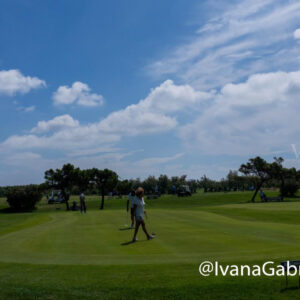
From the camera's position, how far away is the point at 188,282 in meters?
8.42

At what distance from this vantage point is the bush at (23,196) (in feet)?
253

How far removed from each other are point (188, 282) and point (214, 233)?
8033mm

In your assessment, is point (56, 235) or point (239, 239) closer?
point (239, 239)

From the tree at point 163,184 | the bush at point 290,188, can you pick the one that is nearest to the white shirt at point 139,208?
the bush at point 290,188

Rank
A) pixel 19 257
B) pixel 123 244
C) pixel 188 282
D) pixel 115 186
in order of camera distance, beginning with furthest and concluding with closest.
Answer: pixel 115 186 < pixel 123 244 < pixel 19 257 < pixel 188 282

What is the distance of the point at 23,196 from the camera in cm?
7744

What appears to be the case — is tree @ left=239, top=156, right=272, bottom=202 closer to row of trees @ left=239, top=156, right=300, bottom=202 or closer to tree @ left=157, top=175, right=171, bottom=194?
row of trees @ left=239, top=156, right=300, bottom=202

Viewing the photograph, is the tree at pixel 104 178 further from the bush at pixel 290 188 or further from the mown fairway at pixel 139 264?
the mown fairway at pixel 139 264

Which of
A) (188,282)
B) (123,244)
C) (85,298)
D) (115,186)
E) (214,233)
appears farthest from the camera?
(115,186)

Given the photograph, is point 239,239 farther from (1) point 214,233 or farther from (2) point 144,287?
(2) point 144,287

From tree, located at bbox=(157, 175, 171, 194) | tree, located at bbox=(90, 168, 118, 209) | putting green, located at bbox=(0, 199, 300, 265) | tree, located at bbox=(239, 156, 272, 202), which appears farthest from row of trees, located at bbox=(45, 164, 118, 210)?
tree, located at bbox=(157, 175, 171, 194)

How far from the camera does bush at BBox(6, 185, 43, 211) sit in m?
77.2

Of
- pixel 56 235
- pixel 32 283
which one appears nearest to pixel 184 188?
pixel 56 235

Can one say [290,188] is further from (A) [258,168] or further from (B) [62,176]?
(B) [62,176]
